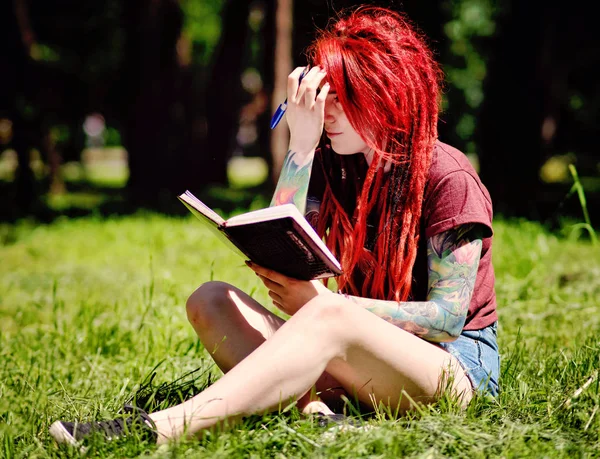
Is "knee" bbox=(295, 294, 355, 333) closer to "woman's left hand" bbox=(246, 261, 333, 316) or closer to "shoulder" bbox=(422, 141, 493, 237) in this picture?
"woman's left hand" bbox=(246, 261, 333, 316)

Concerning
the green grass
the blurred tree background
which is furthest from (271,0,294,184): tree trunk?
the green grass

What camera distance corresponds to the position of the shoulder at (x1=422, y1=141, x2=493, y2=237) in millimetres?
2256

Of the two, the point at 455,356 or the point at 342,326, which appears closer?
the point at 342,326

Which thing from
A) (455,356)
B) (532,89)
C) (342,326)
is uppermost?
(532,89)

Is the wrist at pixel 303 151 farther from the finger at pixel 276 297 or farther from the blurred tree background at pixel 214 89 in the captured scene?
the blurred tree background at pixel 214 89

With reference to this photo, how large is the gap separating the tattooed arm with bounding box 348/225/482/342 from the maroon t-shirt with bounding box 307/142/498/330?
53 mm

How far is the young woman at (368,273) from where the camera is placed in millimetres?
2145

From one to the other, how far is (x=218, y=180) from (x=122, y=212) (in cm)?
661

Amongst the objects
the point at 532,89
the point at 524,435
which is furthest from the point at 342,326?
the point at 532,89

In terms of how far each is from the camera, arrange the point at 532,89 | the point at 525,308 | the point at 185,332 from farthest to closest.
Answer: the point at 532,89
the point at 525,308
the point at 185,332

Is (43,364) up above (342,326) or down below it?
below

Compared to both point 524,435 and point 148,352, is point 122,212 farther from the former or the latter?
point 524,435

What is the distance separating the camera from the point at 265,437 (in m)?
2.16

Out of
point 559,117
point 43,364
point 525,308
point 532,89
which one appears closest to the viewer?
point 43,364
